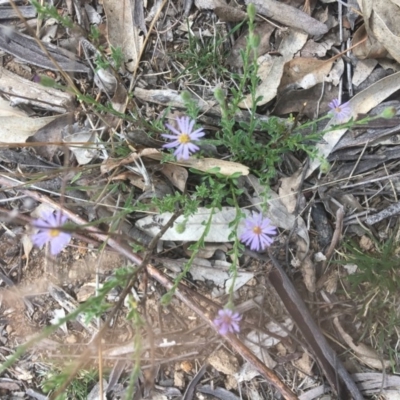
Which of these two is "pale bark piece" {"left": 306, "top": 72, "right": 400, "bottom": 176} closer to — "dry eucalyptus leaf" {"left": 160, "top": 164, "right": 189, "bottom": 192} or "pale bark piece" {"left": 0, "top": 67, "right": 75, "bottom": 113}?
"dry eucalyptus leaf" {"left": 160, "top": 164, "right": 189, "bottom": 192}

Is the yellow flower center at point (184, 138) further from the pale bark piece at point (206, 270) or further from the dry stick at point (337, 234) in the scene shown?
the dry stick at point (337, 234)

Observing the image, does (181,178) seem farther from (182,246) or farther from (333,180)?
(333,180)

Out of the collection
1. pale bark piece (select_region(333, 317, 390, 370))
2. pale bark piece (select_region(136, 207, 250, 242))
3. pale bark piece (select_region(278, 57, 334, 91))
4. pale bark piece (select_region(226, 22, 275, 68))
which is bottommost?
pale bark piece (select_region(333, 317, 390, 370))

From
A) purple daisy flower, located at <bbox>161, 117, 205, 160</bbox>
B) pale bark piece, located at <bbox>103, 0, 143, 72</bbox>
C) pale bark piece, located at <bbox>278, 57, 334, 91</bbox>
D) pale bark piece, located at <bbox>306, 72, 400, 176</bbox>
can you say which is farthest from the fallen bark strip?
pale bark piece, located at <bbox>103, 0, 143, 72</bbox>

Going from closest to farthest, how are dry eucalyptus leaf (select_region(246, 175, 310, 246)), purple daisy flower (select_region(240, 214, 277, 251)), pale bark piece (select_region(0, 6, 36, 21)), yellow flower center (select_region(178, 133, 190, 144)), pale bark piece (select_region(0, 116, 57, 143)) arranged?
yellow flower center (select_region(178, 133, 190, 144)), purple daisy flower (select_region(240, 214, 277, 251)), dry eucalyptus leaf (select_region(246, 175, 310, 246)), pale bark piece (select_region(0, 116, 57, 143)), pale bark piece (select_region(0, 6, 36, 21))

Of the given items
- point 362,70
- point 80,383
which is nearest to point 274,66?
point 362,70

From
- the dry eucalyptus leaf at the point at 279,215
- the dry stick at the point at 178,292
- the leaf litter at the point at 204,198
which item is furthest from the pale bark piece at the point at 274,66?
the dry stick at the point at 178,292

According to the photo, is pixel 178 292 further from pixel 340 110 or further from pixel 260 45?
pixel 260 45
